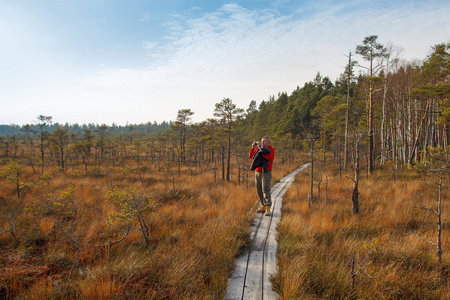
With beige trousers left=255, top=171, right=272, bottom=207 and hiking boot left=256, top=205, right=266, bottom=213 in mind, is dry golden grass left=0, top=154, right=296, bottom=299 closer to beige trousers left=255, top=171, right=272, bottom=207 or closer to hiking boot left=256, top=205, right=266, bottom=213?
hiking boot left=256, top=205, right=266, bottom=213

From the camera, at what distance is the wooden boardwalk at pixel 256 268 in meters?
2.45

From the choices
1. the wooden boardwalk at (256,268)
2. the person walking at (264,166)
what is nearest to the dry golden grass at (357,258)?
the wooden boardwalk at (256,268)

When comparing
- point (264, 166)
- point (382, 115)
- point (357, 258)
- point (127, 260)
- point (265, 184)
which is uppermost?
point (382, 115)

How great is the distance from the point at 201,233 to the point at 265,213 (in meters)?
2.23

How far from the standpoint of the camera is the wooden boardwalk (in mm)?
2453

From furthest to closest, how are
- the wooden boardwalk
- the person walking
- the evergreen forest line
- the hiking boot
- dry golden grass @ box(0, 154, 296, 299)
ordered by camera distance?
1. the evergreen forest line
2. the hiking boot
3. the person walking
4. the wooden boardwalk
5. dry golden grass @ box(0, 154, 296, 299)

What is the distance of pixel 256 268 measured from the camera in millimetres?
2979

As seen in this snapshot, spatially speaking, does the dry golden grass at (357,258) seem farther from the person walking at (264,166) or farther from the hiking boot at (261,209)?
the person walking at (264,166)

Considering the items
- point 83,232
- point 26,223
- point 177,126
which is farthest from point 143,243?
point 177,126

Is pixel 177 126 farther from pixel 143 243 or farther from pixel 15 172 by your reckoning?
pixel 143 243

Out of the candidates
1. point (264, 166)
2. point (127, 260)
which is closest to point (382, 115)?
point (264, 166)

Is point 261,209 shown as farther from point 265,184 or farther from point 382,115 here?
point 382,115

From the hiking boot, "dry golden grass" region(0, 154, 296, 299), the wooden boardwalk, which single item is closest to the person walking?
the hiking boot

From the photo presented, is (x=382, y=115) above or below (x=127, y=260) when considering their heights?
above
